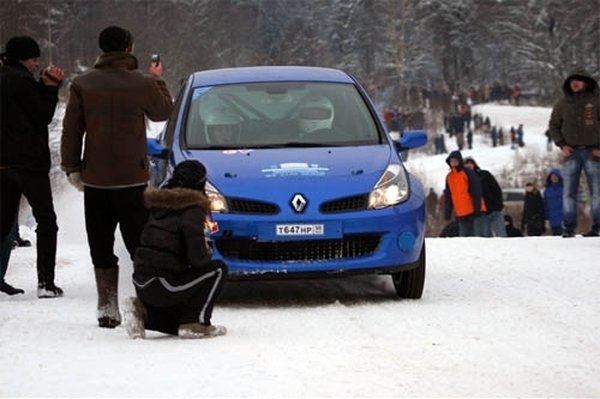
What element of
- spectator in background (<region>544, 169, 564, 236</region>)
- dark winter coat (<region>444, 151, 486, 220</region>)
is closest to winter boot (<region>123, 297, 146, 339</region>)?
dark winter coat (<region>444, 151, 486, 220</region>)

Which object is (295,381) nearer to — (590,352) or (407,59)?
(590,352)

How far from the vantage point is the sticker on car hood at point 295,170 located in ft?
29.5

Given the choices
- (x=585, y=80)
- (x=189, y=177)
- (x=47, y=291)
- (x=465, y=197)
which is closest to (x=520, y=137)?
(x=465, y=197)

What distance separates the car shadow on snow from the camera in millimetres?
9219

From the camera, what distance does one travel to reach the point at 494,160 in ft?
217

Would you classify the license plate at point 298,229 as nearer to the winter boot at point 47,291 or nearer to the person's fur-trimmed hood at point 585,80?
the winter boot at point 47,291

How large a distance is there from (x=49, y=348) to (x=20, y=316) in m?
1.25

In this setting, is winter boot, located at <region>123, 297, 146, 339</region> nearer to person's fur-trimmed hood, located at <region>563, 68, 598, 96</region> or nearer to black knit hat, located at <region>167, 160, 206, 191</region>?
black knit hat, located at <region>167, 160, 206, 191</region>

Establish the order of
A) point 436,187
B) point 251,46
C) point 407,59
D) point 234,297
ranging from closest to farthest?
1. point 234,297
2. point 436,187
3. point 251,46
4. point 407,59

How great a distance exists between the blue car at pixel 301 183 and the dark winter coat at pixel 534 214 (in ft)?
44.8

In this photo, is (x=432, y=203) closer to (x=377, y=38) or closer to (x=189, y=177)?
(x=189, y=177)

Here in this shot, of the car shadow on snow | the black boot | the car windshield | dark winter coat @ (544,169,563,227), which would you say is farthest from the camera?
dark winter coat @ (544,169,563,227)

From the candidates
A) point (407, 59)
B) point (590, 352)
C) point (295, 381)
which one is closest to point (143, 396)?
point (295, 381)

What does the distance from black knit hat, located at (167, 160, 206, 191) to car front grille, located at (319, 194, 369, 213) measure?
130cm
